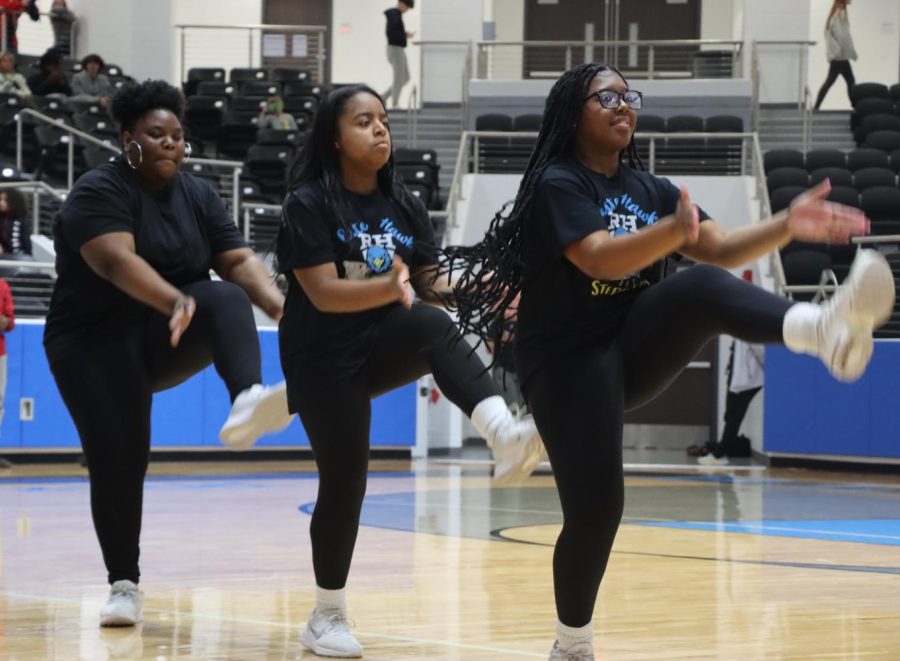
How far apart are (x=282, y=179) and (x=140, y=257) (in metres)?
12.8

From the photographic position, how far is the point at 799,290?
520 inches

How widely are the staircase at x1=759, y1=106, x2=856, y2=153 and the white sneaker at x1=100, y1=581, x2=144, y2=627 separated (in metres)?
14.5

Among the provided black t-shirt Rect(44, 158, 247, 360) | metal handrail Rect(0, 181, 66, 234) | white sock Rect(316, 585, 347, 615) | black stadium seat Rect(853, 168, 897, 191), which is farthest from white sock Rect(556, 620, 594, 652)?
black stadium seat Rect(853, 168, 897, 191)

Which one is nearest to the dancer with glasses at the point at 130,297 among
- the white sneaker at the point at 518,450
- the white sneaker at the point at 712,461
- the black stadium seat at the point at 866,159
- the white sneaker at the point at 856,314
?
the white sneaker at the point at 518,450

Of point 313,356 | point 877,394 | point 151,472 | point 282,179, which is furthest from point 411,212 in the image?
point 282,179

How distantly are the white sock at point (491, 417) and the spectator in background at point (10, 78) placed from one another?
47.9ft

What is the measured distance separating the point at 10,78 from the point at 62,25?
12.7 feet

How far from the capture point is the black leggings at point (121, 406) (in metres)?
4.90

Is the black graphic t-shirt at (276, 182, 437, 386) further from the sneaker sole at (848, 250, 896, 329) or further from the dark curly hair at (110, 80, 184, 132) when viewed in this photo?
the sneaker sole at (848, 250, 896, 329)

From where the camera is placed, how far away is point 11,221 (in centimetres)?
1372

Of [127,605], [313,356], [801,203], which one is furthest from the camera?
[127,605]

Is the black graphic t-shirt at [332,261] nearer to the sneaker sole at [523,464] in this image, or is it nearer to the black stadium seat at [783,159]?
the sneaker sole at [523,464]

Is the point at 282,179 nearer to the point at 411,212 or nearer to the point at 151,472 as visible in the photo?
the point at 151,472

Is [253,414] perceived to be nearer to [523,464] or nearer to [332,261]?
[332,261]
